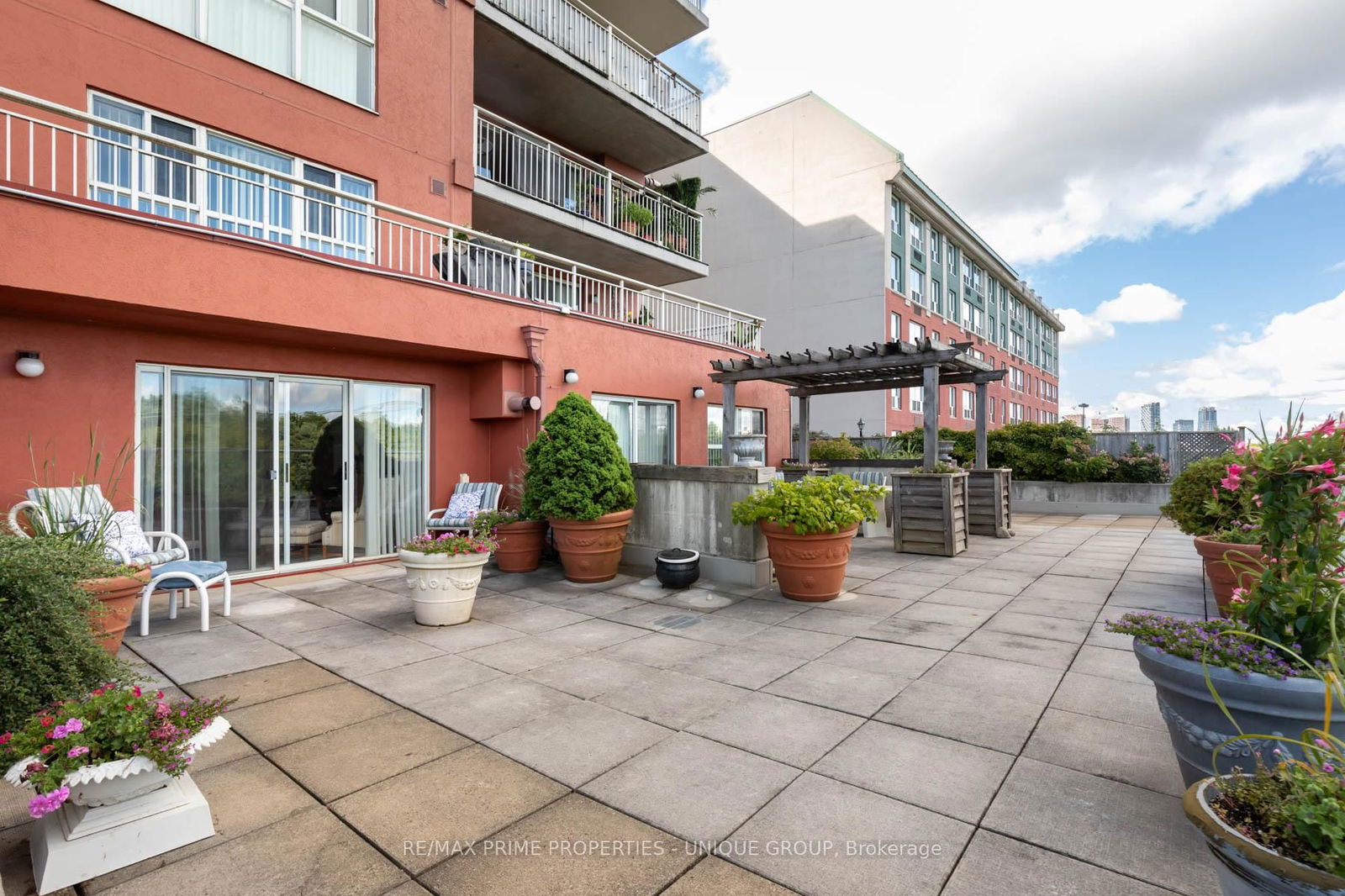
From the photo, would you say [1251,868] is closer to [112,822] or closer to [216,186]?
[112,822]

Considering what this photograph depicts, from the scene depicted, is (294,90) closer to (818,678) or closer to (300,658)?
(300,658)

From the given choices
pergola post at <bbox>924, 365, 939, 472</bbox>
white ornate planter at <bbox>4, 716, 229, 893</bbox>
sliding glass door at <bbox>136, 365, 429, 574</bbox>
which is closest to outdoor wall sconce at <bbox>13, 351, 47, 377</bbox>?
sliding glass door at <bbox>136, 365, 429, 574</bbox>

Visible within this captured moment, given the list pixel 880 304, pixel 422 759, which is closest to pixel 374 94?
pixel 422 759

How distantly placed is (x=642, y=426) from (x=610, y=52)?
7579 millimetres

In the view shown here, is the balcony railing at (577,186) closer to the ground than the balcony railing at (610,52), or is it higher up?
closer to the ground

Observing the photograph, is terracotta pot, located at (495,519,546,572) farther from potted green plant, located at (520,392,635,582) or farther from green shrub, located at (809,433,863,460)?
green shrub, located at (809,433,863,460)

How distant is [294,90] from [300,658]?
7351mm

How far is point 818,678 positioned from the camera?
3.83 m

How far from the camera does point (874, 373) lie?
11047 millimetres

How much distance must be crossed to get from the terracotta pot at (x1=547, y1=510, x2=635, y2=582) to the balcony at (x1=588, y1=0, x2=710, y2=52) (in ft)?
38.4

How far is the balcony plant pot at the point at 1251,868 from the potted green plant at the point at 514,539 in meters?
6.46

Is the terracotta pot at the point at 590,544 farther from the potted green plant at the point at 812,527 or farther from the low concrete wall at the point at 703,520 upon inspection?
the potted green plant at the point at 812,527

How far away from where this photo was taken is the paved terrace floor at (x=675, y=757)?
2.06 meters

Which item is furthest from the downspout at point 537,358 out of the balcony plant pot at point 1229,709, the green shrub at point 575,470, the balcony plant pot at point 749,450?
the balcony plant pot at point 1229,709
